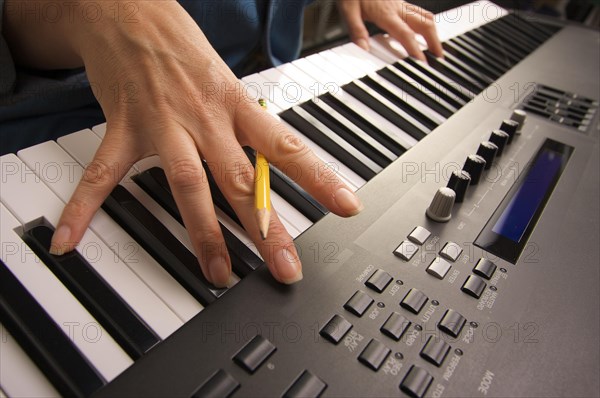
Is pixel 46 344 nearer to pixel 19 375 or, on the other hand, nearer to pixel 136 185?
pixel 19 375

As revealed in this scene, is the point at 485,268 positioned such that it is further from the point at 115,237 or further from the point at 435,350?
the point at 115,237

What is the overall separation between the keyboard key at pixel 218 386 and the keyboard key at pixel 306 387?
4 centimetres

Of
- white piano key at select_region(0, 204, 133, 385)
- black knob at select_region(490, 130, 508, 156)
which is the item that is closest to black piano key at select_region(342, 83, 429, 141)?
black knob at select_region(490, 130, 508, 156)

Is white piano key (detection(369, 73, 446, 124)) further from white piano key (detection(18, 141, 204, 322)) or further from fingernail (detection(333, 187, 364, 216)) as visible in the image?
white piano key (detection(18, 141, 204, 322))

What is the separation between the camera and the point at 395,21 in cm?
107

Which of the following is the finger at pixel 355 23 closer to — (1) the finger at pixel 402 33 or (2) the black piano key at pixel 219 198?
(1) the finger at pixel 402 33

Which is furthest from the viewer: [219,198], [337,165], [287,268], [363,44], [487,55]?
[487,55]

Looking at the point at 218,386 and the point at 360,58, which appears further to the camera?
the point at 360,58

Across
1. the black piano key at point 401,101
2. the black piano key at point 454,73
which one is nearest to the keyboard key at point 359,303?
the black piano key at point 401,101

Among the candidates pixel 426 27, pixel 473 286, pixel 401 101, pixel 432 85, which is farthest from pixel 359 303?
pixel 426 27

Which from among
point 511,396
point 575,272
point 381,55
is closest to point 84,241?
point 511,396

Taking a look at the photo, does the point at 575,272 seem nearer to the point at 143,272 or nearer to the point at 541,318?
the point at 541,318

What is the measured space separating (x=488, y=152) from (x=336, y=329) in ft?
1.36

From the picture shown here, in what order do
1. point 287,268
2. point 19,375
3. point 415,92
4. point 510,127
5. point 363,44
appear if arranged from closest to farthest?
point 19,375
point 287,268
point 510,127
point 415,92
point 363,44
